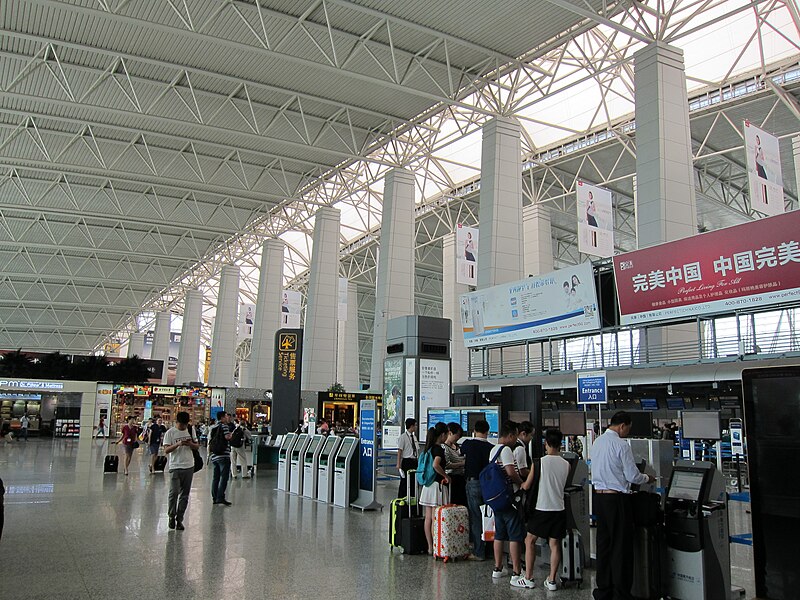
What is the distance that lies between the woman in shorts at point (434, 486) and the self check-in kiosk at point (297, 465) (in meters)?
6.43

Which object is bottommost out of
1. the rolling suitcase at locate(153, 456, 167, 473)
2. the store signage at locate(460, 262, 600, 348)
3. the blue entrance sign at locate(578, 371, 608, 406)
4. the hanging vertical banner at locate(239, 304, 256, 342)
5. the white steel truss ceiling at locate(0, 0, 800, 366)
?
the rolling suitcase at locate(153, 456, 167, 473)

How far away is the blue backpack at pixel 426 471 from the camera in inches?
315

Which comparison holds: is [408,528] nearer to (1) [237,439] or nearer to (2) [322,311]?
(1) [237,439]

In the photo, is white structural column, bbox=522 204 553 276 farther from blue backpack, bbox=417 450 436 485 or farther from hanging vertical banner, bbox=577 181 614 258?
blue backpack, bbox=417 450 436 485

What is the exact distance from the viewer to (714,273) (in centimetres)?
1559

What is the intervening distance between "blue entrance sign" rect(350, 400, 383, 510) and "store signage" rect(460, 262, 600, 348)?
943cm

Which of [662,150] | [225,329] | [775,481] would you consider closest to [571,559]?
[775,481]

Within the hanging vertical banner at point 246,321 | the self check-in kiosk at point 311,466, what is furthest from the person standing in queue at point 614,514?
the hanging vertical banner at point 246,321

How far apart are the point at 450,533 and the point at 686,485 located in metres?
2.96

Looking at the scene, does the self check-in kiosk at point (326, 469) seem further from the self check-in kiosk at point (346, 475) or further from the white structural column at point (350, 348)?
the white structural column at point (350, 348)

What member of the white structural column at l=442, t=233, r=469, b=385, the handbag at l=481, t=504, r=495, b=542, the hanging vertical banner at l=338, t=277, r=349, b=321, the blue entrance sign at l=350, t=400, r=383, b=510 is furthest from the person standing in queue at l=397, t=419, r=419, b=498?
the hanging vertical banner at l=338, t=277, r=349, b=321

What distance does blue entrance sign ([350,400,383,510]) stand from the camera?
38.5ft

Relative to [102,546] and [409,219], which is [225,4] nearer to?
[409,219]

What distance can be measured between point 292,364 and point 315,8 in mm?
11700
